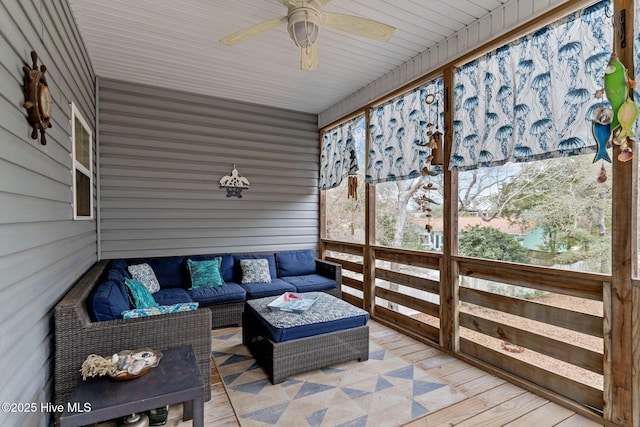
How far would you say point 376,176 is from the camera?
425 centimetres

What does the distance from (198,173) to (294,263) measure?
1932 millimetres

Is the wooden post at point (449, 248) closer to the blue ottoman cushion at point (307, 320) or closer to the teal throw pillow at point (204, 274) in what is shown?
the blue ottoman cushion at point (307, 320)

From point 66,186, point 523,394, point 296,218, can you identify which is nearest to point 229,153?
point 296,218

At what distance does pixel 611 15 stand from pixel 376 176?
255 cm

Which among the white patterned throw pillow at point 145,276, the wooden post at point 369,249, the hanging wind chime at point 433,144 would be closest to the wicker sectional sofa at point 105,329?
the white patterned throw pillow at point 145,276

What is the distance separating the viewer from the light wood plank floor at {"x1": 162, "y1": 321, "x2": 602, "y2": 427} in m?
2.15

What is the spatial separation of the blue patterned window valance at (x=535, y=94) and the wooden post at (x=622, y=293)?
11 cm

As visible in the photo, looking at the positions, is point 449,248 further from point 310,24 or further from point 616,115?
point 310,24

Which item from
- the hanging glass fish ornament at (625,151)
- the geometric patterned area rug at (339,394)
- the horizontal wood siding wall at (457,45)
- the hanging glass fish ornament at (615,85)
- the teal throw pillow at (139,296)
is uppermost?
the horizontal wood siding wall at (457,45)

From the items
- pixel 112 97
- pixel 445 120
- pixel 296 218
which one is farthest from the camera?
pixel 296 218

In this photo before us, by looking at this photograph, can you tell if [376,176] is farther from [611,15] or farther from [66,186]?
[66,186]

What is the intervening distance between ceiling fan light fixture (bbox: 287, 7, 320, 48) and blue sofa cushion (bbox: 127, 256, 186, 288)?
10.7ft

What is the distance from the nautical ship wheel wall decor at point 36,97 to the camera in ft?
5.34

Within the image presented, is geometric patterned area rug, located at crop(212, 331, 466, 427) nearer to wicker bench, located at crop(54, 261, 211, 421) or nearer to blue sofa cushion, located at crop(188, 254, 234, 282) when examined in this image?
wicker bench, located at crop(54, 261, 211, 421)
